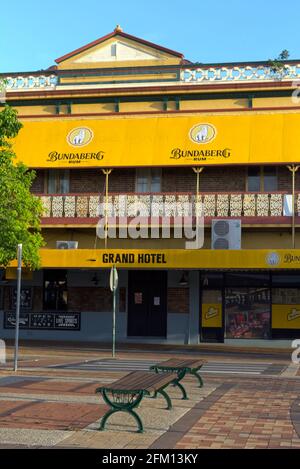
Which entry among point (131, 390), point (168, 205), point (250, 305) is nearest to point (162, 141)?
point (168, 205)

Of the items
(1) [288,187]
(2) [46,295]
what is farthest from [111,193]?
(1) [288,187]

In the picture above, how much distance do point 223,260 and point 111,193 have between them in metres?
6.09

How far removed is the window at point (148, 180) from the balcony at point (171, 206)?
2.51 feet

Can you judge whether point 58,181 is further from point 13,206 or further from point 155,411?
point 155,411

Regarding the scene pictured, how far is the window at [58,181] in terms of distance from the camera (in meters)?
26.8

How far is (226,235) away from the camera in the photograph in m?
24.0

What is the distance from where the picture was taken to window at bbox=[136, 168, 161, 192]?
2595cm

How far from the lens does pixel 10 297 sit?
2684cm

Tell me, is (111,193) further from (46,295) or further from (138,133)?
(46,295)

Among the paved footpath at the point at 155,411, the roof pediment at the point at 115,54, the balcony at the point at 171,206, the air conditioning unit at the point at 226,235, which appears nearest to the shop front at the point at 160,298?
the air conditioning unit at the point at 226,235

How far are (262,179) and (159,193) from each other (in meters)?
4.05

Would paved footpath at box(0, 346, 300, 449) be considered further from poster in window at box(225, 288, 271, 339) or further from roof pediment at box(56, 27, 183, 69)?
roof pediment at box(56, 27, 183, 69)

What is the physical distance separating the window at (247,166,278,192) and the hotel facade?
0.13 feet

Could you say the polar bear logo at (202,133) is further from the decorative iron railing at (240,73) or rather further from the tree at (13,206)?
the tree at (13,206)
